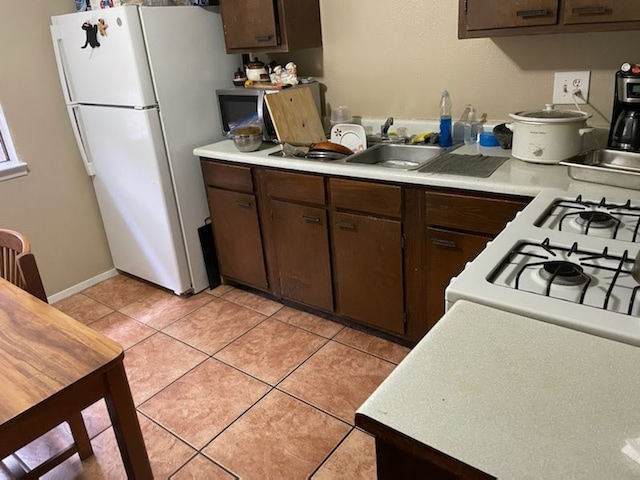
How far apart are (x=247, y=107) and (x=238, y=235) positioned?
71 cm

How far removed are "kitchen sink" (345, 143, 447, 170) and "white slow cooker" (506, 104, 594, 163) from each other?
480 millimetres

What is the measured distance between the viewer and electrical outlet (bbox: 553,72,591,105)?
83.0 inches

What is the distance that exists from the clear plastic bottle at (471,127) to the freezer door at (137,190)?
158 cm

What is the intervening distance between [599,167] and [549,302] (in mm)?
857

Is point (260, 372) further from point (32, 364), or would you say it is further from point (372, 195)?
point (32, 364)

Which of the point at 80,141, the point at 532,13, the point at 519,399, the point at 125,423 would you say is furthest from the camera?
the point at 80,141

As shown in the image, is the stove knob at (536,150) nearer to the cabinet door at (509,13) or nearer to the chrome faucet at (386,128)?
the cabinet door at (509,13)

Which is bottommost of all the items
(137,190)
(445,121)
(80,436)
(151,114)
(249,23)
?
(80,436)

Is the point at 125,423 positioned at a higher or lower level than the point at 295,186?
lower

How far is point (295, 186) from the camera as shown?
8.00ft

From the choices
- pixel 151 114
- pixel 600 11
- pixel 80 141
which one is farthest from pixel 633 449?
pixel 80 141

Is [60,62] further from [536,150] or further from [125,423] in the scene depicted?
[536,150]

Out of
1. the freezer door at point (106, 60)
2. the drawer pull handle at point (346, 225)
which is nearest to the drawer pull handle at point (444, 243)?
the drawer pull handle at point (346, 225)

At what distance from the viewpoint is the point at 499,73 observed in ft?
7.54
